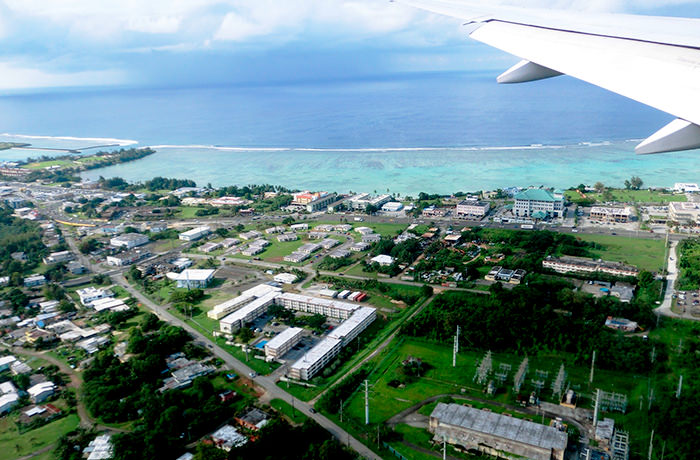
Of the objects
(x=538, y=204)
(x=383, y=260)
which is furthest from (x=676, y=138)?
(x=538, y=204)

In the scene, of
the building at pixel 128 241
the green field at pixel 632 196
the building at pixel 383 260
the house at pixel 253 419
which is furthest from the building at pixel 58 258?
the green field at pixel 632 196

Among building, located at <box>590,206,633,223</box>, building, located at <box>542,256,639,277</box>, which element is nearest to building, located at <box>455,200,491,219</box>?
building, located at <box>590,206,633,223</box>

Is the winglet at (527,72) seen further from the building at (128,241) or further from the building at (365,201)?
the building at (128,241)

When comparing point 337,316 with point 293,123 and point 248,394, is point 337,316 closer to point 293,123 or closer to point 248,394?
point 248,394

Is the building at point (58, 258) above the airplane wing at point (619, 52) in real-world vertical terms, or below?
below

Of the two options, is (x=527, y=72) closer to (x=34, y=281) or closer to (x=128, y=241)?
(x=34, y=281)
